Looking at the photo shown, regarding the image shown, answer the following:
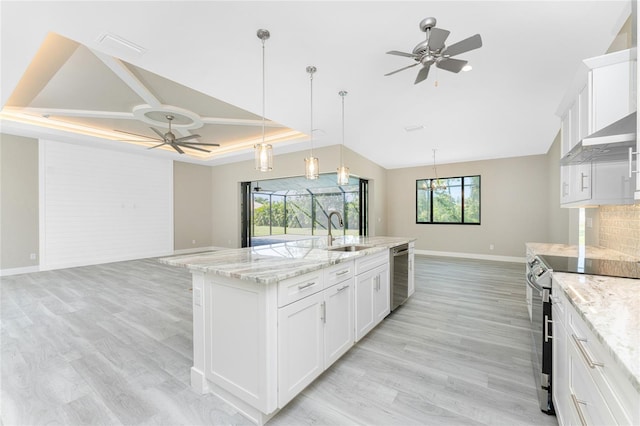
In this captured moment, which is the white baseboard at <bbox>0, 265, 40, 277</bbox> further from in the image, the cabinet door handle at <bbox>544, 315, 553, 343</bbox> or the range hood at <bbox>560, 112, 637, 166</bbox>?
the range hood at <bbox>560, 112, 637, 166</bbox>

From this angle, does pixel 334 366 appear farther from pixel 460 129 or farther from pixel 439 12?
pixel 460 129

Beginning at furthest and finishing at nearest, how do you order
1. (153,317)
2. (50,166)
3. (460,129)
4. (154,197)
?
1. (154,197)
2. (50,166)
3. (460,129)
4. (153,317)

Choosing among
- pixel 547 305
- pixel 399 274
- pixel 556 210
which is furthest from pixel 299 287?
pixel 556 210

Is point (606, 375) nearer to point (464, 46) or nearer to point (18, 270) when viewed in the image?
point (464, 46)

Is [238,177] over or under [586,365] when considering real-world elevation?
over

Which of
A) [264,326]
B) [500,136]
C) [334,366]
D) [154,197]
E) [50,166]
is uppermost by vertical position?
[500,136]

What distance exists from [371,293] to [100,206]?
22.5 ft

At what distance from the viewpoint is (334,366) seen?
213 cm

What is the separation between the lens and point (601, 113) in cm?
177

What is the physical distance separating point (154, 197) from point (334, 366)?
710cm

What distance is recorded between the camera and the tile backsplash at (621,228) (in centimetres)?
211

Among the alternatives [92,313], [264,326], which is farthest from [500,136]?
[92,313]

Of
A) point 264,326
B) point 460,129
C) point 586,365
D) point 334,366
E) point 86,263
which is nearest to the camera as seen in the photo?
point 586,365

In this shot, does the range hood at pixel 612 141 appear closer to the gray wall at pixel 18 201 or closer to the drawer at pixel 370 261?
the drawer at pixel 370 261
